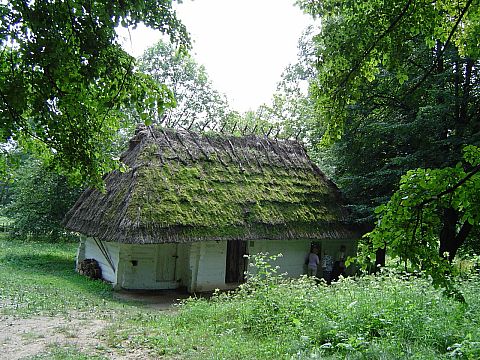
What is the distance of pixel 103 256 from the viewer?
13.0 m

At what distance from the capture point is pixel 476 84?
39.1ft

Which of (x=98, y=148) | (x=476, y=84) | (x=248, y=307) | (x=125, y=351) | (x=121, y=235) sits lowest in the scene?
(x=125, y=351)

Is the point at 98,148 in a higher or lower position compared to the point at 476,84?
lower

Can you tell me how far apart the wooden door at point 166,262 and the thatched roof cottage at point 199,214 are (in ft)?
0.09

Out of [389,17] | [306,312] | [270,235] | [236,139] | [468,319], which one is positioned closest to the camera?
[389,17]

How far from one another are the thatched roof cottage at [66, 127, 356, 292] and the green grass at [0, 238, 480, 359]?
2063mm

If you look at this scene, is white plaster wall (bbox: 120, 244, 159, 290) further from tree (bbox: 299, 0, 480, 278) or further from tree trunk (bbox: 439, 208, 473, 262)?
tree trunk (bbox: 439, 208, 473, 262)

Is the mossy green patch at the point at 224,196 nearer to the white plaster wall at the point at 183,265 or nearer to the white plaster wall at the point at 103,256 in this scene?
the white plaster wall at the point at 183,265

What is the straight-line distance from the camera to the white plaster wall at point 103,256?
39.5ft

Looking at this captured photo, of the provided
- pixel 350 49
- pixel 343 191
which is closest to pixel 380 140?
pixel 343 191

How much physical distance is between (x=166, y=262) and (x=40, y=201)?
9.82m

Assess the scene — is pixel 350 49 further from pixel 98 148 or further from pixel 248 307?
pixel 248 307

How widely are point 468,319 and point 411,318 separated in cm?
77

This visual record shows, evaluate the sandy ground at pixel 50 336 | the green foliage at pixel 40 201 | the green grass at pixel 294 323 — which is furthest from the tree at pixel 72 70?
the green foliage at pixel 40 201
